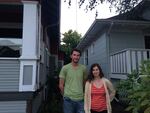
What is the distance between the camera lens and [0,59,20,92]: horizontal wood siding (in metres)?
7.01

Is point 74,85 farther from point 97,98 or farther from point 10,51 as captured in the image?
point 10,51

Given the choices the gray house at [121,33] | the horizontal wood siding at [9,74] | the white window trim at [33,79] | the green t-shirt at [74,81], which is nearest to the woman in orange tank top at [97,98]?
the green t-shirt at [74,81]

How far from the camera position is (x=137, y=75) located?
7.23m

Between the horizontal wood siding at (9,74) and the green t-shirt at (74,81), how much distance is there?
2175 mm

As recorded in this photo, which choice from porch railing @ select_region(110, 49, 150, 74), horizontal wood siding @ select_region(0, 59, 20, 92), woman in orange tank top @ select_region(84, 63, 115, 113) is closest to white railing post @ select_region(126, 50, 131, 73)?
porch railing @ select_region(110, 49, 150, 74)

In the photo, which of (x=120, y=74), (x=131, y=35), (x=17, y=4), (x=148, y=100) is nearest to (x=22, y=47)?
(x=17, y=4)

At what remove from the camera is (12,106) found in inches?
272

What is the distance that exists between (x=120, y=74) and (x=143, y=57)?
45.4 inches

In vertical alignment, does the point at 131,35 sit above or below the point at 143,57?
above

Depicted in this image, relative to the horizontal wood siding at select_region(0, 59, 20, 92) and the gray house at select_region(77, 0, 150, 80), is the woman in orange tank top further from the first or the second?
the gray house at select_region(77, 0, 150, 80)

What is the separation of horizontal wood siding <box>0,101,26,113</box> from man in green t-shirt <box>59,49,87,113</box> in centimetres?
208

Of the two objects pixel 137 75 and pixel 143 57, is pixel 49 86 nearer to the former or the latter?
pixel 143 57

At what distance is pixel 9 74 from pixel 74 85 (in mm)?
2544

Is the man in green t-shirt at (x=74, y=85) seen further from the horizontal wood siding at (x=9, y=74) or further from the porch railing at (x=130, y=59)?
the porch railing at (x=130, y=59)
